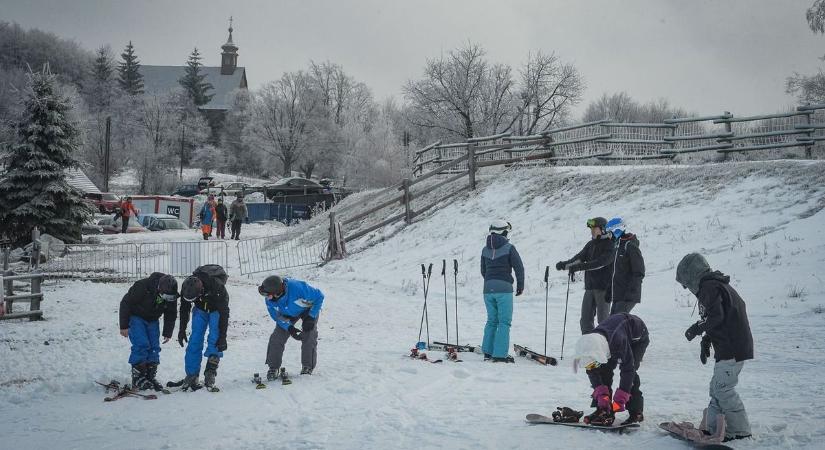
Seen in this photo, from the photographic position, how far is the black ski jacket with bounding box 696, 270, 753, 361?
5.02 meters

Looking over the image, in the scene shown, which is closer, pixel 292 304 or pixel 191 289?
pixel 191 289

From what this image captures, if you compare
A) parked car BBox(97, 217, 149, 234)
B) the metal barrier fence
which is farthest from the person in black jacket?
parked car BBox(97, 217, 149, 234)

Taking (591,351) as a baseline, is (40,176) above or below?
above

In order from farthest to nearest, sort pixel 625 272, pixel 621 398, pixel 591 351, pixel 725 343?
pixel 625 272
pixel 621 398
pixel 591 351
pixel 725 343

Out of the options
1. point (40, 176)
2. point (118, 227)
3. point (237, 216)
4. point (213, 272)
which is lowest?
point (213, 272)

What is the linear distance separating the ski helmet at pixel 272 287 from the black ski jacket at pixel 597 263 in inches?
148

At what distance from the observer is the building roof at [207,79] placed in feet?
318

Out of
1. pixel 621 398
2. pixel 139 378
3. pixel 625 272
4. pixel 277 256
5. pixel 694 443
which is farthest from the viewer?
pixel 277 256

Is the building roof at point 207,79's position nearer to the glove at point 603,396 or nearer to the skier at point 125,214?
the skier at point 125,214

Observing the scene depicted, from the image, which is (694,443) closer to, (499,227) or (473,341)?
(499,227)

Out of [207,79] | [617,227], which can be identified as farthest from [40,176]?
[207,79]

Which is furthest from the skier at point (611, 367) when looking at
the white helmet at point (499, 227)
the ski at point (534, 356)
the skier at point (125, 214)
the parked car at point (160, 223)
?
the parked car at point (160, 223)

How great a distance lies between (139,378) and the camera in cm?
739

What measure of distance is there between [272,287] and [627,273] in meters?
4.48
